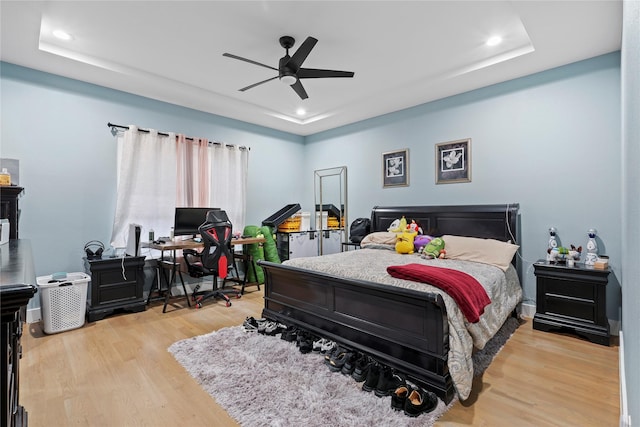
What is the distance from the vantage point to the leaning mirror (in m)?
5.64

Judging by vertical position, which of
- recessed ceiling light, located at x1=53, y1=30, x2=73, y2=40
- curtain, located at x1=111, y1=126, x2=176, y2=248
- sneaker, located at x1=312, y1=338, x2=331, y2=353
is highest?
recessed ceiling light, located at x1=53, y1=30, x2=73, y2=40

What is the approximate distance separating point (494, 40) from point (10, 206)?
484 cm

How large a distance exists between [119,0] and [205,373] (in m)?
2.94

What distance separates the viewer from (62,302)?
3.12 m

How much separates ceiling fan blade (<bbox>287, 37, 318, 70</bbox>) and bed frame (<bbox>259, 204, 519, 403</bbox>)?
1.89 m

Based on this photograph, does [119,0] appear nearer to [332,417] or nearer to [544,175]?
[332,417]

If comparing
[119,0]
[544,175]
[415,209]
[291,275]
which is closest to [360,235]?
[415,209]

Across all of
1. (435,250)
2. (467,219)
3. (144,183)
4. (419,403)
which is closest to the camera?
(419,403)

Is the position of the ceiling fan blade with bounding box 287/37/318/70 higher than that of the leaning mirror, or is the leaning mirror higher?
the ceiling fan blade with bounding box 287/37/318/70

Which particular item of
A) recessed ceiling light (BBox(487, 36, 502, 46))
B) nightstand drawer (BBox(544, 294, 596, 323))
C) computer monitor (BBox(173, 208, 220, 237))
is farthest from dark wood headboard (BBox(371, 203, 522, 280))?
computer monitor (BBox(173, 208, 220, 237))

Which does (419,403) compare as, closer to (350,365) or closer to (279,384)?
(350,365)

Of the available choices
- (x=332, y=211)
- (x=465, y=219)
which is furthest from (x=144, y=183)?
(x=465, y=219)

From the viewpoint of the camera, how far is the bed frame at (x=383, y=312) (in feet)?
6.71

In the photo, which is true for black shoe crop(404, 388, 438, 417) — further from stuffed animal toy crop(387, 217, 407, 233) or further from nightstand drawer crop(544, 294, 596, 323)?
stuffed animal toy crop(387, 217, 407, 233)
